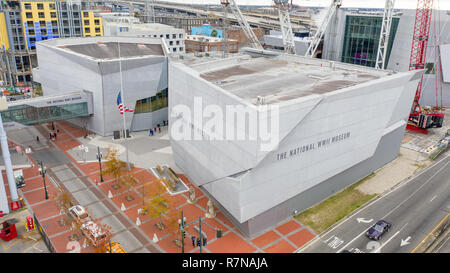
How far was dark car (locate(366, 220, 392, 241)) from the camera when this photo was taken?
35500mm

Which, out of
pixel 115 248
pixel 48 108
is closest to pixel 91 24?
pixel 48 108

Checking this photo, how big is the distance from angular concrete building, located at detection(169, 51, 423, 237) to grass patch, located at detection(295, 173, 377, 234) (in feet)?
2.84

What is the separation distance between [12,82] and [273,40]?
79360 millimetres

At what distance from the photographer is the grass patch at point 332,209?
38.2 metres

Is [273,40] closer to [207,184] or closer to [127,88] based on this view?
[127,88]

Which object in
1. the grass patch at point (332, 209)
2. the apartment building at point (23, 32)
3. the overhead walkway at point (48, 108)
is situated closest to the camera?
the grass patch at point (332, 209)

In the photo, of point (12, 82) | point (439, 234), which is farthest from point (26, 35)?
point (439, 234)

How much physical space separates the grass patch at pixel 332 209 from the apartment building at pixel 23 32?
86.7m

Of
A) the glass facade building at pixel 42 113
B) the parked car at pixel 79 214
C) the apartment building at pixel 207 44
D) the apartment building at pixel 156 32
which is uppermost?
the apartment building at pixel 156 32

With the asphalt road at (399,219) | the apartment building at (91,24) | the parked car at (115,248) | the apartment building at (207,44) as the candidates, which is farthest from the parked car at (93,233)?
the apartment building at (91,24)

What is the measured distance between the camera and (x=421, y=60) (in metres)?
73.2

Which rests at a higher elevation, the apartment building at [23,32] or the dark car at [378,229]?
the apartment building at [23,32]

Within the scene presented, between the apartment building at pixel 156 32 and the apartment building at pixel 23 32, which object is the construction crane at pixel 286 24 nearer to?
the apartment building at pixel 156 32

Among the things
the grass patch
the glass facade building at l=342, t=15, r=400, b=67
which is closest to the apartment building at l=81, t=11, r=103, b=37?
the glass facade building at l=342, t=15, r=400, b=67
